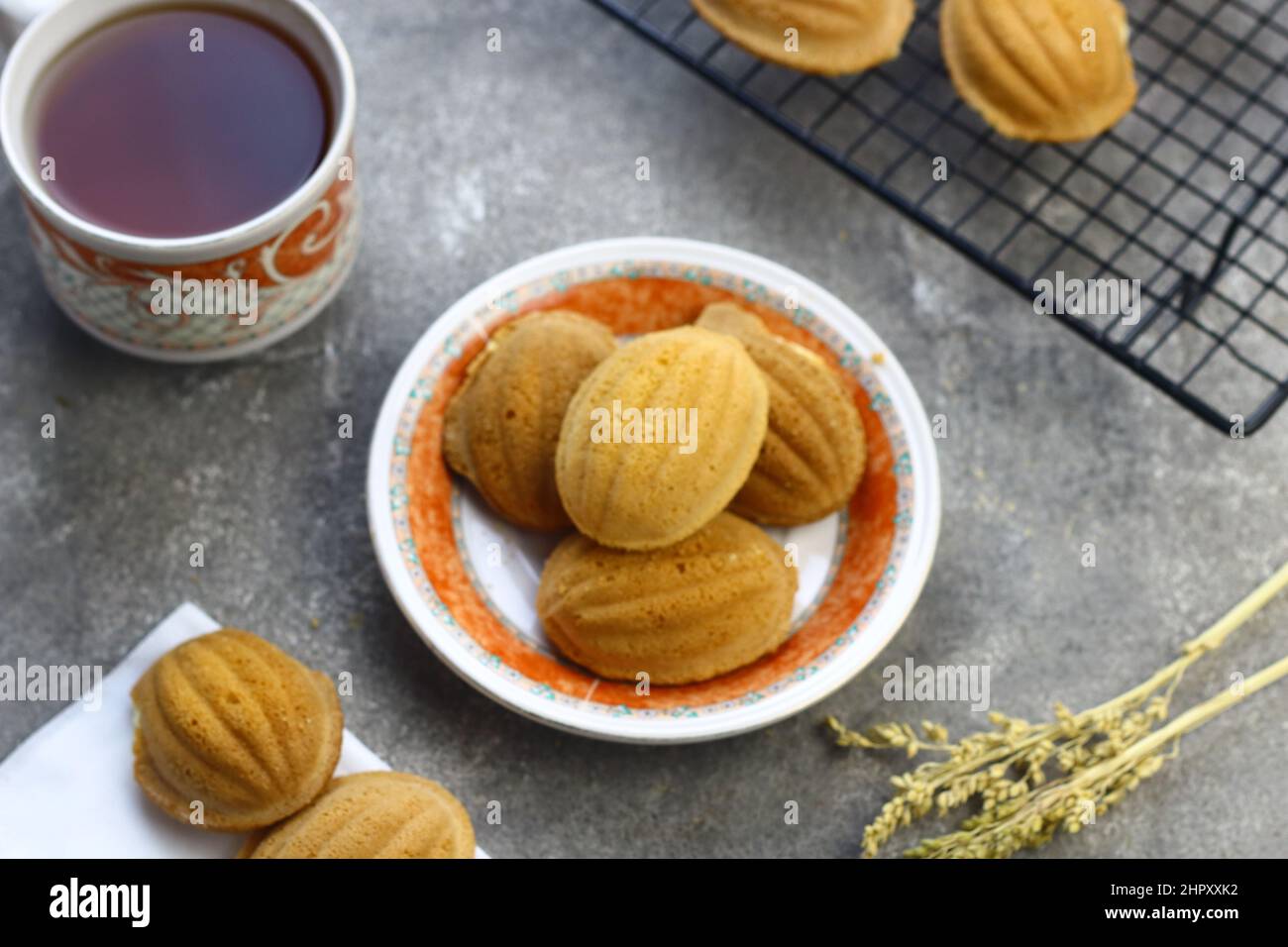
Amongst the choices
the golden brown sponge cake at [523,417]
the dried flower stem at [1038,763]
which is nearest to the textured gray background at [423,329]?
the dried flower stem at [1038,763]

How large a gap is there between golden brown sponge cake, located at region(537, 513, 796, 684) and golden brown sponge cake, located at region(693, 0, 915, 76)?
501 millimetres

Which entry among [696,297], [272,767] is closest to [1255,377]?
[696,297]

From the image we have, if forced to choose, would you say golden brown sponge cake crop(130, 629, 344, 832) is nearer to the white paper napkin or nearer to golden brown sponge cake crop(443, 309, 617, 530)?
the white paper napkin

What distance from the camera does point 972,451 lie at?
156 centimetres

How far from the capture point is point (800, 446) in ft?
4.48

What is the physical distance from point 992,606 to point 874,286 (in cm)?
39

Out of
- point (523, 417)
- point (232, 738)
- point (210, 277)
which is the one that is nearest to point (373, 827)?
point (232, 738)

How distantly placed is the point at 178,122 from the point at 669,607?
2.14 feet

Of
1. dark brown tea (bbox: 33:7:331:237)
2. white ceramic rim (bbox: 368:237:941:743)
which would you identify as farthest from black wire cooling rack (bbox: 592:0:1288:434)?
dark brown tea (bbox: 33:7:331:237)

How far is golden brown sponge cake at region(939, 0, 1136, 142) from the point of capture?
1.45 meters

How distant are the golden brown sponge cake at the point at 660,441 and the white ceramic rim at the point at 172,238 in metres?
0.31

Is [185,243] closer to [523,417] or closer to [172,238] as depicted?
[172,238]
